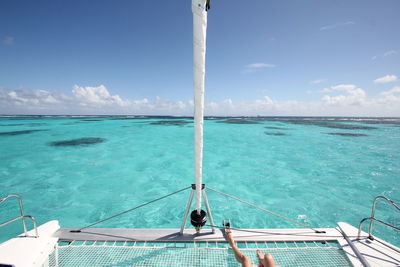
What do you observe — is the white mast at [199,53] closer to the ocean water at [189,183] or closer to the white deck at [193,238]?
→ the white deck at [193,238]

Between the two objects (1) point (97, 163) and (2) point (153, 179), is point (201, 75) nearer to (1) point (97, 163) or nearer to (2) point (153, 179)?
(2) point (153, 179)

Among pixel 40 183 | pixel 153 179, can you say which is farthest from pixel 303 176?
pixel 40 183

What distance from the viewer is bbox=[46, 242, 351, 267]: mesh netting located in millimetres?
3168

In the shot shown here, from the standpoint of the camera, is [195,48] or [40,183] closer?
[195,48]

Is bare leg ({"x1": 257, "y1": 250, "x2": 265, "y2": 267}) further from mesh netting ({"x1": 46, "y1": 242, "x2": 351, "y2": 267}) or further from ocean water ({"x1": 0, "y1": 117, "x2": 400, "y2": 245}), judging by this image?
ocean water ({"x1": 0, "y1": 117, "x2": 400, "y2": 245})

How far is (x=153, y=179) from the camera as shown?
39.0 feet

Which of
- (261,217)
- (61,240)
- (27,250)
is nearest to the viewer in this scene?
(27,250)

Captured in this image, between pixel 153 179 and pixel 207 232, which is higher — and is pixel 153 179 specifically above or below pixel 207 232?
below

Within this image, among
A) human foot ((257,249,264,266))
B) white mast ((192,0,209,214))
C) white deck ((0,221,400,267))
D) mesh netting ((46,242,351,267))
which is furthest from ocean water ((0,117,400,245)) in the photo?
white mast ((192,0,209,214))

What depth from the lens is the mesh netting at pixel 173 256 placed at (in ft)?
10.4

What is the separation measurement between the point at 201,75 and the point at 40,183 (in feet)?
45.5

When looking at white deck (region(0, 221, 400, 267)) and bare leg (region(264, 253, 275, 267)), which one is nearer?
bare leg (region(264, 253, 275, 267))

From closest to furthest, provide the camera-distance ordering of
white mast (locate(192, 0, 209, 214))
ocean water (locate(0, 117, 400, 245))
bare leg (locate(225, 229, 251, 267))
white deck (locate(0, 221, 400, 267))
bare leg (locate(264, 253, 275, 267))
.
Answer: white mast (locate(192, 0, 209, 214)) < bare leg (locate(264, 253, 275, 267)) < bare leg (locate(225, 229, 251, 267)) < white deck (locate(0, 221, 400, 267)) < ocean water (locate(0, 117, 400, 245))

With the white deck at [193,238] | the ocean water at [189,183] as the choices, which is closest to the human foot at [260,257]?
the white deck at [193,238]
